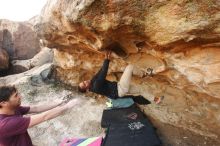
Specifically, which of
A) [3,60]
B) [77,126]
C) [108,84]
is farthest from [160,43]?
[3,60]

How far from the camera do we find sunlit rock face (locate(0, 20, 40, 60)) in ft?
44.1

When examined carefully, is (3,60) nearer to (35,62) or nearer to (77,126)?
(35,62)

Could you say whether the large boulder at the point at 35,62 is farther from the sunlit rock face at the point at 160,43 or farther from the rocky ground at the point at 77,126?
the sunlit rock face at the point at 160,43

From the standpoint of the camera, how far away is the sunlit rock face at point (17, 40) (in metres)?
13.5

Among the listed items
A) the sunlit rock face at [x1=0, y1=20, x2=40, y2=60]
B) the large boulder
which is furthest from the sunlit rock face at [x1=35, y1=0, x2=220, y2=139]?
the sunlit rock face at [x1=0, y1=20, x2=40, y2=60]

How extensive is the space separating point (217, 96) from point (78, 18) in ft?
8.55

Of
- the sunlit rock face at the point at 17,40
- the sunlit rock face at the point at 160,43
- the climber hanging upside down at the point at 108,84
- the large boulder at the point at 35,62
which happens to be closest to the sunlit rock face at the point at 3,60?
the large boulder at the point at 35,62

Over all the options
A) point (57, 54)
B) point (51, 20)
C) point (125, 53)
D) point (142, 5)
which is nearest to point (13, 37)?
point (57, 54)

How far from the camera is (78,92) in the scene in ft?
24.1

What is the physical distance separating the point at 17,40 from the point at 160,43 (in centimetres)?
1058

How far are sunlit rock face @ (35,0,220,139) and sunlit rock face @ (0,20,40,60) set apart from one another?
288 inches

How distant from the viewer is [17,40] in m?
13.6

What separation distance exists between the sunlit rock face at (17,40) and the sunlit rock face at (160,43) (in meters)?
7.32

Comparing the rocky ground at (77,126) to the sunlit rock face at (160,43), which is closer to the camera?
the sunlit rock face at (160,43)
